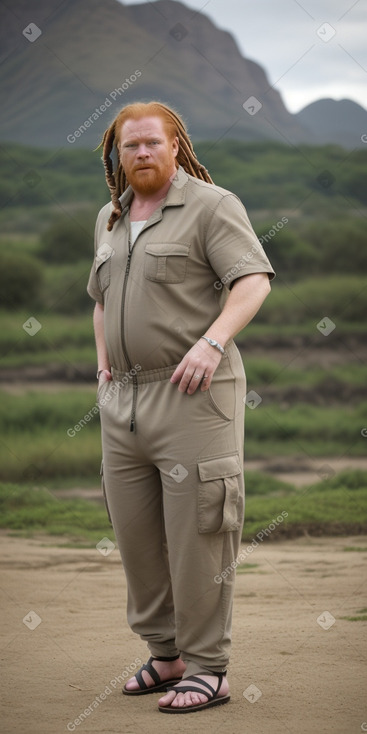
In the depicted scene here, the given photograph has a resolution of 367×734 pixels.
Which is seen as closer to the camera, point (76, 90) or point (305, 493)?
point (305, 493)

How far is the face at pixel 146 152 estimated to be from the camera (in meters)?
2.86

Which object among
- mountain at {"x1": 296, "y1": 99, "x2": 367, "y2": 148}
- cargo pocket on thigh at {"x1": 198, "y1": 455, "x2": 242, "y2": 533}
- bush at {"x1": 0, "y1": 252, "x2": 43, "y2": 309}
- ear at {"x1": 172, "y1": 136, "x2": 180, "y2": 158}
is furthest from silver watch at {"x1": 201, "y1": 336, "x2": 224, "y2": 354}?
bush at {"x1": 0, "y1": 252, "x2": 43, "y2": 309}

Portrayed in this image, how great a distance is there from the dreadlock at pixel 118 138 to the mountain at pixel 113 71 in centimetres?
936

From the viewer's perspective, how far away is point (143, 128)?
113 inches

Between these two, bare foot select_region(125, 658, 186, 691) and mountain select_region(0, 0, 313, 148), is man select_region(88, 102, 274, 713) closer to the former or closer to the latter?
bare foot select_region(125, 658, 186, 691)

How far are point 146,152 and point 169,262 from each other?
303mm

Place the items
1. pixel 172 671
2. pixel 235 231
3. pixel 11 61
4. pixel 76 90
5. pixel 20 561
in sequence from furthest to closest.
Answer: pixel 76 90
pixel 11 61
pixel 20 561
pixel 172 671
pixel 235 231

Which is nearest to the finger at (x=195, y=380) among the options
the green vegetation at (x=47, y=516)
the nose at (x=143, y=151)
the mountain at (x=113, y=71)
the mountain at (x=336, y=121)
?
the nose at (x=143, y=151)

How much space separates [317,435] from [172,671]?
980 cm

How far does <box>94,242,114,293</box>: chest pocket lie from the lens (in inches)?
118

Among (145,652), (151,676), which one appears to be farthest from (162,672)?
(145,652)

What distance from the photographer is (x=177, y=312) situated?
2.85m

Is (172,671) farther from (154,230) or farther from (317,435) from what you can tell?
(317,435)

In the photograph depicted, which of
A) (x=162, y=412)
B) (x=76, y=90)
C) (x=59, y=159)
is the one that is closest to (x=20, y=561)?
(x=162, y=412)
